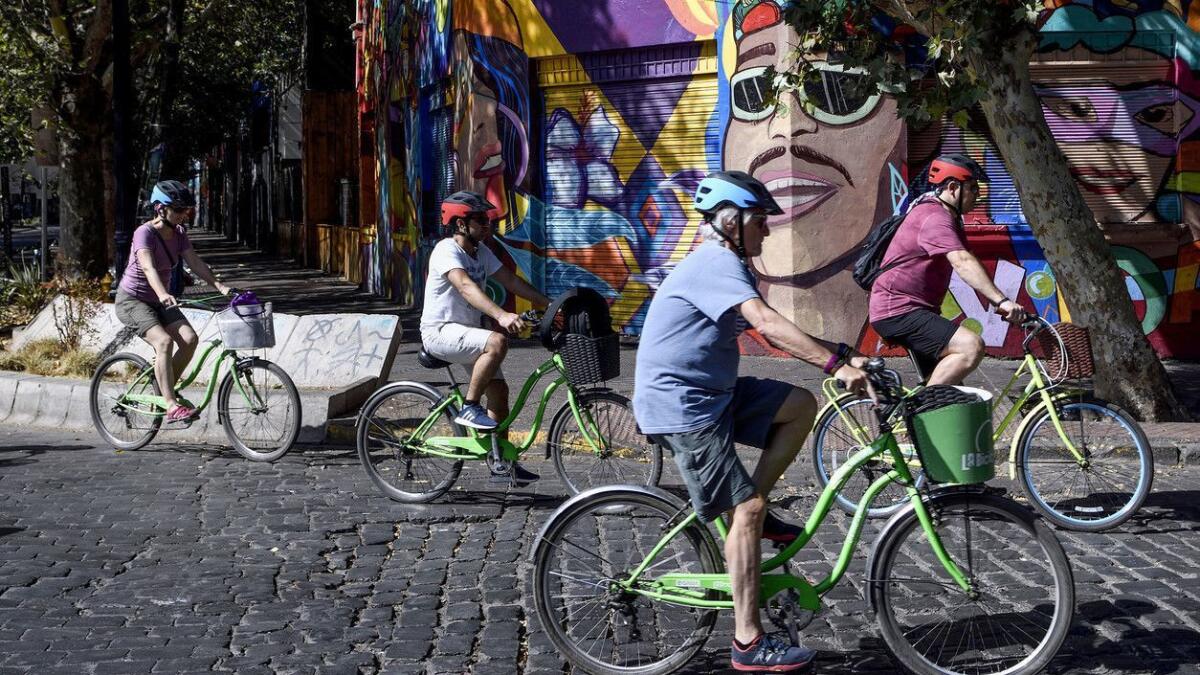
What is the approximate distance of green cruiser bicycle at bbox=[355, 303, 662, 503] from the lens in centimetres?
729

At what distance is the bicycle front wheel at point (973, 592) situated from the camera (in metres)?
4.59

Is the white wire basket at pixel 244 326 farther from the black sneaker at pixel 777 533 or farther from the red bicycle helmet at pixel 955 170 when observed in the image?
the black sneaker at pixel 777 533

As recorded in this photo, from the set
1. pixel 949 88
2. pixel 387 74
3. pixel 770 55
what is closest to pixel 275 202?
pixel 387 74

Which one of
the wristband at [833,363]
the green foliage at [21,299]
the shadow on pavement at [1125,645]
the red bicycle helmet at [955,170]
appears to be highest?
the red bicycle helmet at [955,170]

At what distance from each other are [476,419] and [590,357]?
0.84 metres

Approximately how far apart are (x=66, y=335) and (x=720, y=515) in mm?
8987

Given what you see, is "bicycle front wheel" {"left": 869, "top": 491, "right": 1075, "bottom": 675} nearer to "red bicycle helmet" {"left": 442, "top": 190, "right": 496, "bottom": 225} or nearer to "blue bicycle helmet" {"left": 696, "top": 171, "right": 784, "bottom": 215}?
"blue bicycle helmet" {"left": 696, "top": 171, "right": 784, "bottom": 215}

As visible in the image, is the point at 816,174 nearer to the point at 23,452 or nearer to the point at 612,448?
the point at 612,448

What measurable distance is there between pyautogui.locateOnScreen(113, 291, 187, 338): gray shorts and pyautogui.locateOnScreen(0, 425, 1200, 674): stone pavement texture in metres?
1.02

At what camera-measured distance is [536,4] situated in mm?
15320

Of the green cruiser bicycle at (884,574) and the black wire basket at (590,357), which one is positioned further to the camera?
the black wire basket at (590,357)

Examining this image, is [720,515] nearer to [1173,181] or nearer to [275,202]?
[1173,181]

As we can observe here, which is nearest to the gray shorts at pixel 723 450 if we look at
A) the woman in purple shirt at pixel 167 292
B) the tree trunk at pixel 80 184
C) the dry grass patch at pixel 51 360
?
the woman in purple shirt at pixel 167 292

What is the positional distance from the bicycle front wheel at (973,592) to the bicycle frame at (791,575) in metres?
0.05
